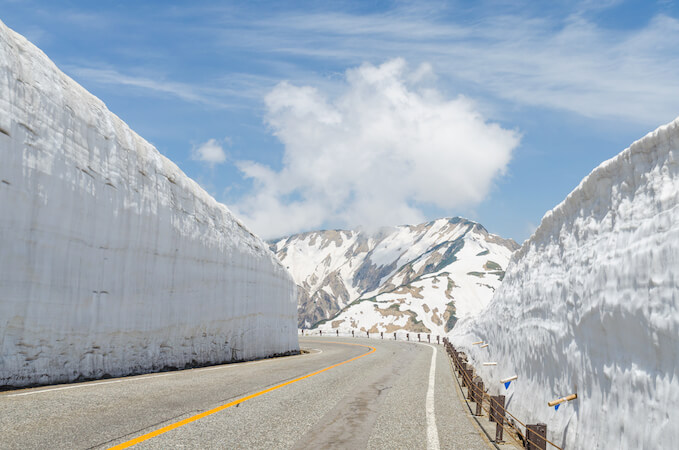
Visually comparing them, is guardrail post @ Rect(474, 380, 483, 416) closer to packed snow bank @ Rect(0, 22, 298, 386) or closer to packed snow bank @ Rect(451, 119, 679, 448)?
packed snow bank @ Rect(451, 119, 679, 448)

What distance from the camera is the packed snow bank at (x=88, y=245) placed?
1202 centimetres

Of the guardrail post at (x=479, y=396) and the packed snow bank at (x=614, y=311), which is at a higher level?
the packed snow bank at (x=614, y=311)

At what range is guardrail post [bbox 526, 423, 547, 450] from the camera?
635cm

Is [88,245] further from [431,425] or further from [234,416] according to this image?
[431,425]

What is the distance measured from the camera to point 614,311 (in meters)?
5.51

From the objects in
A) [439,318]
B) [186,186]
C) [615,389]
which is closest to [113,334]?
[186,186]

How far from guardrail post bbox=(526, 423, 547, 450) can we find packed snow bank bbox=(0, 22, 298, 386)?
→ 1121 centimetres

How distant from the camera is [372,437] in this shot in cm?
709

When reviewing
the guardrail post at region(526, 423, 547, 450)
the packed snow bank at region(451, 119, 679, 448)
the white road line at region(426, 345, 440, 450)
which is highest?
the packed snow bank at region(451, 119, 679, 448)

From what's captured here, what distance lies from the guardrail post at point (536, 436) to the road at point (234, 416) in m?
0.68

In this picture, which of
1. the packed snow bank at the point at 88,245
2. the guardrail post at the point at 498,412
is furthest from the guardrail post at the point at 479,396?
the packed snow bank at the point at 88,245

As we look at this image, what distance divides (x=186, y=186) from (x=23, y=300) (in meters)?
A: 10.1

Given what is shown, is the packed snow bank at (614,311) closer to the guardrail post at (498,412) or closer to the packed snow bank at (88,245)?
the guardrail post at (498,412)

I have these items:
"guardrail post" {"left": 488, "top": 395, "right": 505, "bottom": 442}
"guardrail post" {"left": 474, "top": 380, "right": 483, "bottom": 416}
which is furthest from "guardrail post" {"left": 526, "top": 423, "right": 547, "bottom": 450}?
"guardrail post" {"left": 474, "top": 380, "right": 483, "bottom": 416}
